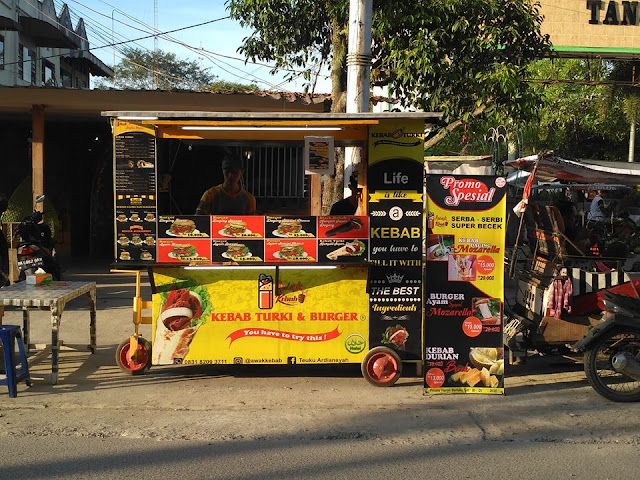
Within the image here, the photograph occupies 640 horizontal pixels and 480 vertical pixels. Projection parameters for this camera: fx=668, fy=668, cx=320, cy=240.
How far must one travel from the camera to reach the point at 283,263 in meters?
6.07

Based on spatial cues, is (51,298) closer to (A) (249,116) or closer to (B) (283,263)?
(B) (283,263)

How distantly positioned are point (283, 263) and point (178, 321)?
1112 mm

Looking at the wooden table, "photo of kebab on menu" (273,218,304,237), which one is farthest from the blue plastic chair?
"photo of kebab on menu" (273,218,304,237)

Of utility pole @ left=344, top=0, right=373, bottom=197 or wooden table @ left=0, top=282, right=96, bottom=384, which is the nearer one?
wooden table @ left=0, top=282, right=96, bottom=384

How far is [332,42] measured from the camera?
1007 centimetres

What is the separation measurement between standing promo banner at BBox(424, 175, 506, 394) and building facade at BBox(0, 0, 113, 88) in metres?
16.0

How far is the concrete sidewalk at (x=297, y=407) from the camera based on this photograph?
16.8 feet

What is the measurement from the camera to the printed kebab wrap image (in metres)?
6.14

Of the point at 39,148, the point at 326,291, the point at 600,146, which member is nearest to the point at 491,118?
the point at 326,291

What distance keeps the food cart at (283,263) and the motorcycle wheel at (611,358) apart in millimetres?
1519

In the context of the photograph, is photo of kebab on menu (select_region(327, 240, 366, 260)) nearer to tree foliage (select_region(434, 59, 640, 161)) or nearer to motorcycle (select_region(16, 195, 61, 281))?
motorcycle (select_region(16, 195, 61, 281))

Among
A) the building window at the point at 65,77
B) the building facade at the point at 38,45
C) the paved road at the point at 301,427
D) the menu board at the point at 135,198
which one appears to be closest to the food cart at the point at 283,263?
the menu board at the point at 135,198

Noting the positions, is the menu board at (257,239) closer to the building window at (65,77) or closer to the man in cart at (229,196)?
the man in cart at (229,196)

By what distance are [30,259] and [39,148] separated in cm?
360
